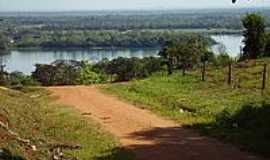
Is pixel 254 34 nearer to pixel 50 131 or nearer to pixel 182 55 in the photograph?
pixel 182 55

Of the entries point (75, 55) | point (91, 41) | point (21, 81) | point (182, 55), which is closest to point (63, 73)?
point (21, 81)

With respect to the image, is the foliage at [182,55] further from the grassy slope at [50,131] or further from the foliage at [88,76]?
the grassy slope at [50,131]

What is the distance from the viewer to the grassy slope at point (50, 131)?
10.9m

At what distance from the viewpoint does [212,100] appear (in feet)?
58.4

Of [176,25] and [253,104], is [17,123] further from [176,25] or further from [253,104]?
[176,25]

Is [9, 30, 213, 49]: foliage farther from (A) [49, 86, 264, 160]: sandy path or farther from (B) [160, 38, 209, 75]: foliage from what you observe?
(A) [49, 86, 264, 160]: sandy path

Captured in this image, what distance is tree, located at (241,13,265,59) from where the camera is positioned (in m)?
33.6

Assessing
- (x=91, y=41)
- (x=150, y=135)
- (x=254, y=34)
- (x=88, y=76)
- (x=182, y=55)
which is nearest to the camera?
(x=150, y=135)

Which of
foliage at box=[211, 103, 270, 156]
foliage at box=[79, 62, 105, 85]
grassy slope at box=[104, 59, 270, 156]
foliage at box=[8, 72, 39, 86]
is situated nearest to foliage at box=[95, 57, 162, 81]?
foliage at box=[79, 62, 105, 85]

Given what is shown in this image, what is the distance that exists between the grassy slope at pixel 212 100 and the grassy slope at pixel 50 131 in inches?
88.3

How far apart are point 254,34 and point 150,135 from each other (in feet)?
71.8

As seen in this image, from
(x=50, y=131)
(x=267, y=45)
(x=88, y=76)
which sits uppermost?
(x=50, y=131)

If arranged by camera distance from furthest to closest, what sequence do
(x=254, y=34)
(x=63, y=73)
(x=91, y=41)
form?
(x=91, y=41), (x=63, y=73), (x=254, y=34)

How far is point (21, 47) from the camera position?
313ft
